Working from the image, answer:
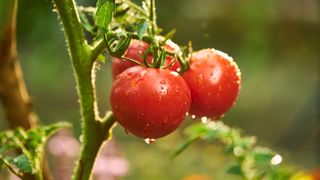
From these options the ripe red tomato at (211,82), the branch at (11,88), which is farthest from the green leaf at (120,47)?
the branch at (11,88)

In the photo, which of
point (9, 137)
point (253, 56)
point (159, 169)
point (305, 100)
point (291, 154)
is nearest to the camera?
point (9, 137)

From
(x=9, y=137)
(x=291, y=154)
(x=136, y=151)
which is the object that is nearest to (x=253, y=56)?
(x=291, y=154)

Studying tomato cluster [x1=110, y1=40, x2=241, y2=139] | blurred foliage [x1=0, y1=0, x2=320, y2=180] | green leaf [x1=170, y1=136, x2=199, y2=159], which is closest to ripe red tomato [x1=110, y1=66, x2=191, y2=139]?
tomato cluster [x1=110, y1=40, x2=241, y2=139]

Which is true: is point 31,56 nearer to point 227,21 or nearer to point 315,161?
point 227,21

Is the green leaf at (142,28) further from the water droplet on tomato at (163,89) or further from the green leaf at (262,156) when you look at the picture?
the green leaf at (262,156)

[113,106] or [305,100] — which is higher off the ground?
[305,100]

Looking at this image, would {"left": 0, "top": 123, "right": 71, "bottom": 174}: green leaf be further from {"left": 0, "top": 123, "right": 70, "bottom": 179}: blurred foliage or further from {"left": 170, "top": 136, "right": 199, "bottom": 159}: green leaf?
{"left": 170, "top": 136, "right": 199, "bottom": 159}: green leaf
